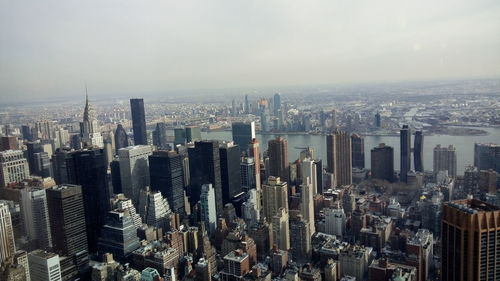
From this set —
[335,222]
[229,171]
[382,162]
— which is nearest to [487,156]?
[335,222]

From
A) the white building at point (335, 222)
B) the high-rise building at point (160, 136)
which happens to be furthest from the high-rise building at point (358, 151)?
the high-rise building at point (160, 136)

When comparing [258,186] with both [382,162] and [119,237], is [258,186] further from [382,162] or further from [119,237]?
[119,237]

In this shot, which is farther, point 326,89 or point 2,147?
point 326,89

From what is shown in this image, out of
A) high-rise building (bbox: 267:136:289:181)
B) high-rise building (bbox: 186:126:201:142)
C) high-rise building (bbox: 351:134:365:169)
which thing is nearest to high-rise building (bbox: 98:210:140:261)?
high-rise building (bbox: 186:126:201:142)

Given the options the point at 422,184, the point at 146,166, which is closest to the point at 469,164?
the point at 422,184

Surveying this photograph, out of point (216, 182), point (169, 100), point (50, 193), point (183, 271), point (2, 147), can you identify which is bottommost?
point (183, 271)

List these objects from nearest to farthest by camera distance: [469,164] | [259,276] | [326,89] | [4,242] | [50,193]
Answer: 1. [4,242]
2. [259,276]
3. [50,193]
4. [469,164]
5. [326,89]

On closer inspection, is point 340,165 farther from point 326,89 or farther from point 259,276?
point 259,276
